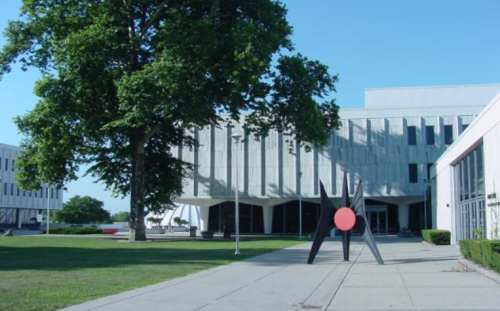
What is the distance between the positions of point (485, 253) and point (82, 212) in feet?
325

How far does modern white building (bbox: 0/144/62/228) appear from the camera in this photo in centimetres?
8956

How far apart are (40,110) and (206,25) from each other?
11521 mm

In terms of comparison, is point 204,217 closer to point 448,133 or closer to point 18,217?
point 448,133

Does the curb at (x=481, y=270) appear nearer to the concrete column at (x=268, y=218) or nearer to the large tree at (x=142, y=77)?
the large tree at (x=142, y=77)

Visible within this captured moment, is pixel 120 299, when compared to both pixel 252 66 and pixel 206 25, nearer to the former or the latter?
pixel 252 66

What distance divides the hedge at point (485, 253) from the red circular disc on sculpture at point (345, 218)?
156 inches

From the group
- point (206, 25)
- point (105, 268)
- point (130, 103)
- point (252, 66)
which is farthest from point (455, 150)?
point (105, 268)

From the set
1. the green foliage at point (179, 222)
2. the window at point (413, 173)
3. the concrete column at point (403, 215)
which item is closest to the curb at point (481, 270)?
the window at point (413, 173)

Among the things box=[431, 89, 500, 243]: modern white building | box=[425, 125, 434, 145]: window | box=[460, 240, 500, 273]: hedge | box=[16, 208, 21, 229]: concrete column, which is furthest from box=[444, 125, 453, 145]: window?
box=[16, 208, 21, 229]: concrete column

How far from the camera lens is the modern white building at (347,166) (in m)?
51.8

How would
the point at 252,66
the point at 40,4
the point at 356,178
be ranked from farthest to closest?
the point at 356,178
the point at 40,4
the point at 252,66

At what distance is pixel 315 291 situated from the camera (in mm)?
12047

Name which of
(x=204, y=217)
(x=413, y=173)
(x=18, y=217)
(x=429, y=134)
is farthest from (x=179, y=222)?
(x=18, y=217)

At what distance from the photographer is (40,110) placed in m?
32.5
